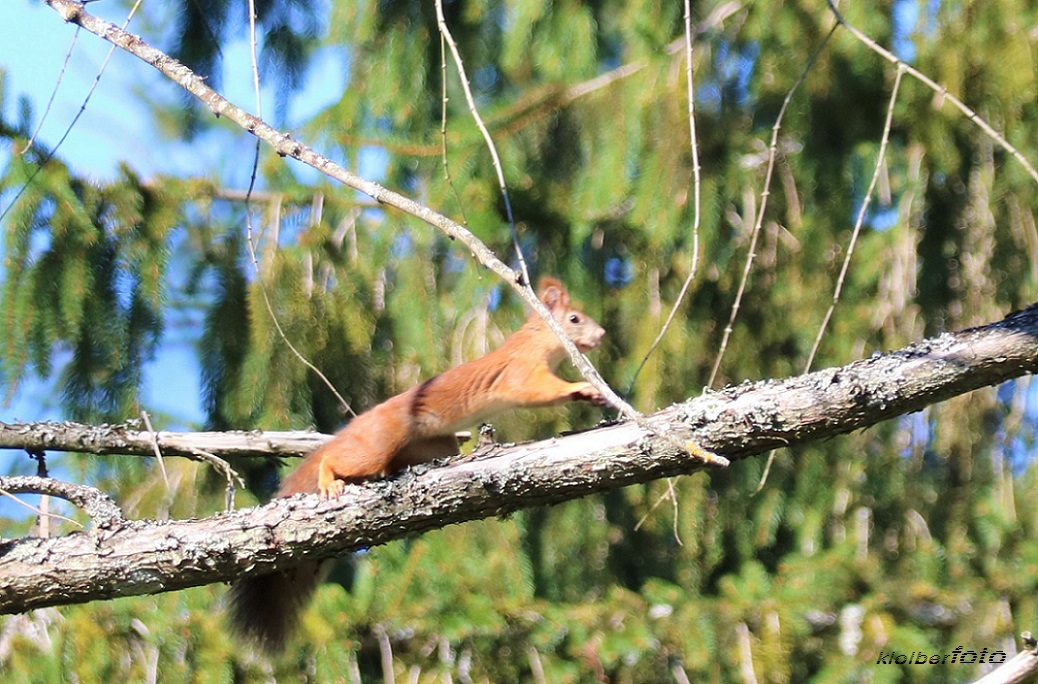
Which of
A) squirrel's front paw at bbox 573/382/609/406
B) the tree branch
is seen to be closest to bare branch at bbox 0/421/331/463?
the tree branch

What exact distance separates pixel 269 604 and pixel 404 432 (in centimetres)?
56

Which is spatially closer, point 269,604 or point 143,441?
point 269,604

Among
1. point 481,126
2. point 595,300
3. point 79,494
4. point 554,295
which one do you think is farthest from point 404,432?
point 595,300

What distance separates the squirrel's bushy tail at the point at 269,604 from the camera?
114 inches

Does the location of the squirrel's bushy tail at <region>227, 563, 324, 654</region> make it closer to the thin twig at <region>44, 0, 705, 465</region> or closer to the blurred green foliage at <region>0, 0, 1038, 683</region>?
the blurred green foliage at <region>0, 0, 1038, 683</region>

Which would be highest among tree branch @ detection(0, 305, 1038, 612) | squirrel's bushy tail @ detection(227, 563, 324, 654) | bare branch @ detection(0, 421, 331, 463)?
bare branch @ detection(0, 421, 331, 463)

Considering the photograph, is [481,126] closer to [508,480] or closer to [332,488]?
[508,480]

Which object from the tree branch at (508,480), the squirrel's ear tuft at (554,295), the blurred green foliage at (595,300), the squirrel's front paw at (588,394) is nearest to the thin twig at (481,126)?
the tree branch at (508,480)

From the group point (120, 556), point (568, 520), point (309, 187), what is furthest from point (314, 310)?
point (120, 556)

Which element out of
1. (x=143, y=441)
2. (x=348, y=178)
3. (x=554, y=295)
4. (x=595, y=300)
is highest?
(x=595, y=300)

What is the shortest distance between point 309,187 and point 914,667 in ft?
9.38

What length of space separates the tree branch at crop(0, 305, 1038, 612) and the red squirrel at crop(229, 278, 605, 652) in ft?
0.50

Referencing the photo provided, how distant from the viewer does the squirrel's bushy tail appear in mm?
2885

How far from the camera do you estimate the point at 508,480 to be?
2242 mm
